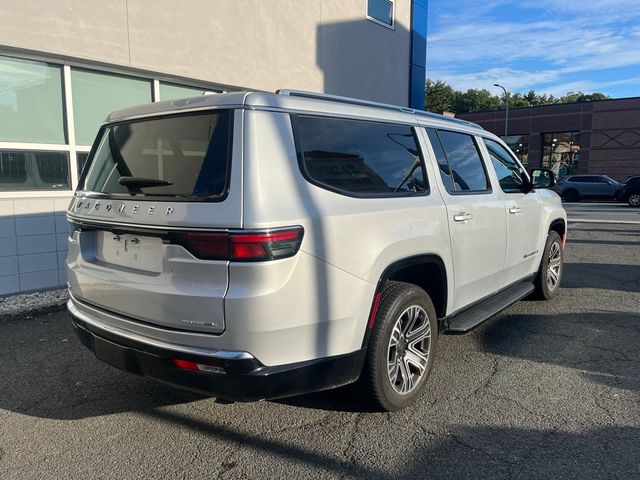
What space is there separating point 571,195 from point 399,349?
29.0 meters

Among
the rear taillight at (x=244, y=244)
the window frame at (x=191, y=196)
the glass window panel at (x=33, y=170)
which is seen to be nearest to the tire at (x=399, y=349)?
the rear taillight at (x=244, y=244)

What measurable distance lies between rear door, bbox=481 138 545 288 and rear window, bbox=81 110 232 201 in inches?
113

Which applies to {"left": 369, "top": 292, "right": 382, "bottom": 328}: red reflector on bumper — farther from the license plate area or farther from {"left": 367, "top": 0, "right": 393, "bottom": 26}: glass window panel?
{"left": 367, "top": 0, "right": 393, "bottom": 26}: glass window panel

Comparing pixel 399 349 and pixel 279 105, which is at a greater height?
pixel 279 105

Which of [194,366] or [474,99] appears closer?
[194,366]

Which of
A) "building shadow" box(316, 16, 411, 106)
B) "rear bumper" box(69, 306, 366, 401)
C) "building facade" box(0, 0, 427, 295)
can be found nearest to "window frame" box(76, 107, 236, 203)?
"rear bumper" box(69, 306, 366, 401)

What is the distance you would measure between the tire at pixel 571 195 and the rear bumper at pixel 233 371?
1153 inches

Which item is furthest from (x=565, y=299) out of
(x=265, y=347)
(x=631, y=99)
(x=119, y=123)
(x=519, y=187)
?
(x=631, y=99)

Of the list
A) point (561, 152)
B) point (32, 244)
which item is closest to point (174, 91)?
point (32, 244)

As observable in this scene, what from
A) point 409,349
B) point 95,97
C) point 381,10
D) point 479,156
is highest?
point 381,10

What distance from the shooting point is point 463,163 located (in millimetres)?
4172

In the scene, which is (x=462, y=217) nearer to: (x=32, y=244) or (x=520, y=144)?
(x=32, y=244)

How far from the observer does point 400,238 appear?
10.2 feet

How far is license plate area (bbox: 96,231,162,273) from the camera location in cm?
269
